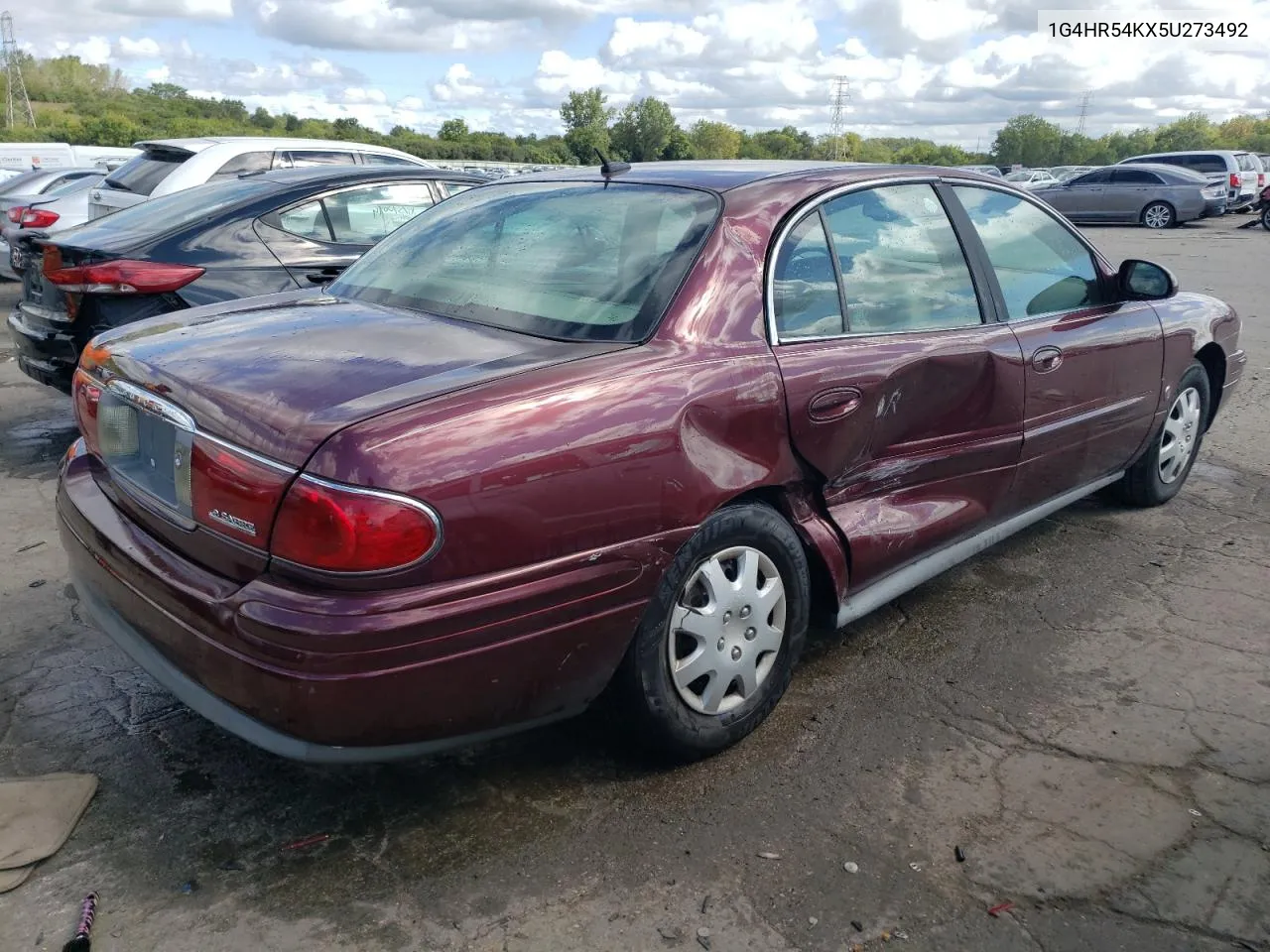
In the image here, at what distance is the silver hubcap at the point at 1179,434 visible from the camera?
16.0 feet

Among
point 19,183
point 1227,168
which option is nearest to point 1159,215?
point 1227,168

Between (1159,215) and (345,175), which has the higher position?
(1159,215)

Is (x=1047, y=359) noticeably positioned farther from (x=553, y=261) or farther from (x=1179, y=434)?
(x=553, y=261)

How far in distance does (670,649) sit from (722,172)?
1.56 metres

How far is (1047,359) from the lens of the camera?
375 centimetres

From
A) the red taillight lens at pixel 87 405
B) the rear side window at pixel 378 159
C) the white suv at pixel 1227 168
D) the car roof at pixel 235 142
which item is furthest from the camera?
the white suv at pixel 1227 168

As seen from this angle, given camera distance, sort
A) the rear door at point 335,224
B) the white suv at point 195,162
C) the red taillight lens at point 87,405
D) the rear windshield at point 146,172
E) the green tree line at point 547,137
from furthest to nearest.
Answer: the green tree line at point 547,137, the rear windshield at point 146,172, the white suv at point 195,162, the rear door at point 335,224, the red taillight lens at point 87,405

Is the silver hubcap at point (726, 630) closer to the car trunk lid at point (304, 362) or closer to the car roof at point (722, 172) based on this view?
the car trunk lid at point (304, 362)

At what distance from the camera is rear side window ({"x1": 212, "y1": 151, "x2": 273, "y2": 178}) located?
792 cm

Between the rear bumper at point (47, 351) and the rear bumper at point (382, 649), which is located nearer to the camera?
the rear bumper at point (382, 649)

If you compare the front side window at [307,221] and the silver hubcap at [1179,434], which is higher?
the front side window at [307,221]

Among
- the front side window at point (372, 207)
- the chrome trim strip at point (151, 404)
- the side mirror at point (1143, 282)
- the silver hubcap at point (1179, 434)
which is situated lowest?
the silver hubcap at point (1179, 434)

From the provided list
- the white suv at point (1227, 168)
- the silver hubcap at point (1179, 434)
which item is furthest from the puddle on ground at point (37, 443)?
the white suv at point (1227, 168)

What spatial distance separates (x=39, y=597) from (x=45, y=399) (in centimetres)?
363
